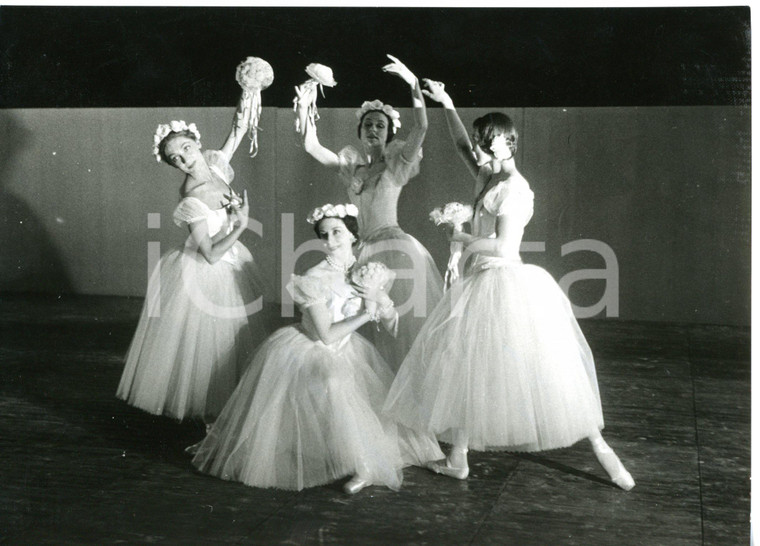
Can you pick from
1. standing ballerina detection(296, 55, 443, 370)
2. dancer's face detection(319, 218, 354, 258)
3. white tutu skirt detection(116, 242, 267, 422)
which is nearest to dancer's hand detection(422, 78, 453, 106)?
standing ballerina detection(296, 55, 443, 370)

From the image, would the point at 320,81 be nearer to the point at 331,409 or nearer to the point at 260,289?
the point at 260,289

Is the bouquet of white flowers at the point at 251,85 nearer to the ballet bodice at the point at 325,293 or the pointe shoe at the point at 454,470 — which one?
the ballet bodice at the point at 325,293

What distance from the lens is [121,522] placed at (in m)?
3.37

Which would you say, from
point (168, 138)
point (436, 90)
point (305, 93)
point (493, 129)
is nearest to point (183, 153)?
point (168, 138)

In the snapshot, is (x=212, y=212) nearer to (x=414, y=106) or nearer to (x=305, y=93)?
(x=305, y=93)

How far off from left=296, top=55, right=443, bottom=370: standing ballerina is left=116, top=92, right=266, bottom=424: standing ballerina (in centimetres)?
58

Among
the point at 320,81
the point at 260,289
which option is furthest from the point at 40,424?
the point at 320,81

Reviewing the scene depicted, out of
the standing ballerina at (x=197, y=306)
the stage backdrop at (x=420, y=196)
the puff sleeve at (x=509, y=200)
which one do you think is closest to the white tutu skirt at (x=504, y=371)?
the puff sleeve at (x=509, y=200)

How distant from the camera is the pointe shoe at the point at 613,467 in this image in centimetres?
361

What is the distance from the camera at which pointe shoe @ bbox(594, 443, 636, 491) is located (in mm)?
3609

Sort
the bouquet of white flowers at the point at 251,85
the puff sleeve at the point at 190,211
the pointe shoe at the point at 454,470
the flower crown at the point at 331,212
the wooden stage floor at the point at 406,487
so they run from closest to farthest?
the wooden stage floor at the point at 406,487 → the flower crown at the point at 331,212 → the pointe shoe at the point at 454,470 → the puff sleeve at the point at 190,211 → the bouquet of white flowers at the point at 251,85

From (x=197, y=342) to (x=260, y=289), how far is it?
1.25 feet

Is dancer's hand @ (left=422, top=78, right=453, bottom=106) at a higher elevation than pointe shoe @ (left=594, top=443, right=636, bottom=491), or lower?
higher

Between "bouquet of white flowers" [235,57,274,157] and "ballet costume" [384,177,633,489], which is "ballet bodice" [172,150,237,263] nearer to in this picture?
"bouquet of white flowers" [235,57,274,157]
